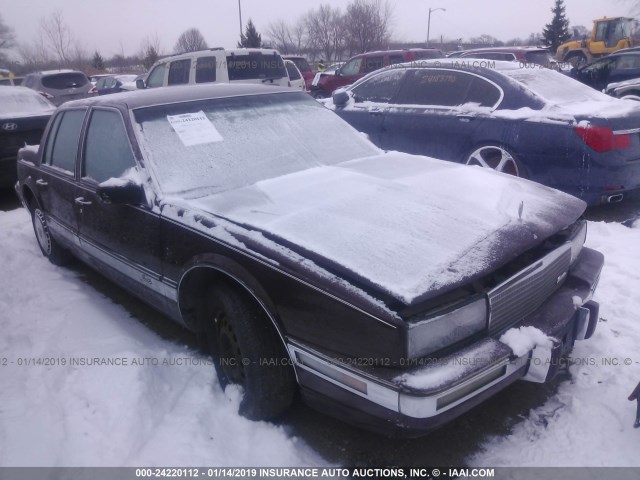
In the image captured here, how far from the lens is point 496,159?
17.0 ft

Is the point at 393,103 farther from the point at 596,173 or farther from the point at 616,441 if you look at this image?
the point at 616,441

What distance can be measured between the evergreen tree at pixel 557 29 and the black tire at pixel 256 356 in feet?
144

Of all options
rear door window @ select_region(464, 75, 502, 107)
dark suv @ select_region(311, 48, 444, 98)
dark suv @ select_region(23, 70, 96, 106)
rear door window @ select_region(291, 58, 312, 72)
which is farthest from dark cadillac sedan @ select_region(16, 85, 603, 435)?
rear door window @ select_region(291, 58, 312, 72)

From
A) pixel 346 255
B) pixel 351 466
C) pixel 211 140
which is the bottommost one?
pixel 351 466

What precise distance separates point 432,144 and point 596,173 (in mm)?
1708

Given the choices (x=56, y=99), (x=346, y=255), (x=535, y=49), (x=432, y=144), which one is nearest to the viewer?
(x=346, y=255)

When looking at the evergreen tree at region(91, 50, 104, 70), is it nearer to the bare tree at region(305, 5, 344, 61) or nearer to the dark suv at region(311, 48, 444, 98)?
the bare tree at region(305, 5, 344, 61)

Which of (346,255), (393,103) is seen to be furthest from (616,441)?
(393,103)

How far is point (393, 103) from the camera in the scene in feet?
20.0

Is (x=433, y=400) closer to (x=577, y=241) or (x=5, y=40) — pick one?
(x=577, y=241)

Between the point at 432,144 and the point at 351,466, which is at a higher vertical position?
the point at 432,144

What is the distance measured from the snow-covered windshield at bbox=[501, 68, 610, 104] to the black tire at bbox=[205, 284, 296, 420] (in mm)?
3990

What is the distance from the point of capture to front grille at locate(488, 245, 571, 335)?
2105 mm

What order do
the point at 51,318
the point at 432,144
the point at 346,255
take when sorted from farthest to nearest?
the point at 432,144
the point at 51,318
the point at 346,255
